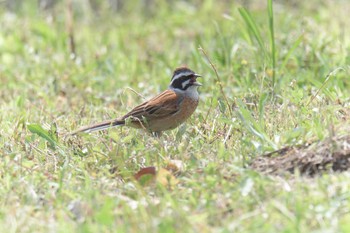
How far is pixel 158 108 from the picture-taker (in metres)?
7.36

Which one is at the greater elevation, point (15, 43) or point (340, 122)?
point (340, 122)

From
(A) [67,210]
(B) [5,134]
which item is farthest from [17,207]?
(B) [5,134]

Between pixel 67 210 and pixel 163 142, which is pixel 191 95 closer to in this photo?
pixel 163 142

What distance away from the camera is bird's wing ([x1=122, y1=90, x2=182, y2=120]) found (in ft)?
23.9

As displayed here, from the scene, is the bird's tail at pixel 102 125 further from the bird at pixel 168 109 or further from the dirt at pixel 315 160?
the dirt at pixel 315 160

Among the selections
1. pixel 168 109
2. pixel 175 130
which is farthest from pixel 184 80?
pixel 175 130

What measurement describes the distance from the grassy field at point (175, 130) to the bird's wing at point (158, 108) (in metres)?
0.18

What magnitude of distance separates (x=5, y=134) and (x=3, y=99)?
6.69ft

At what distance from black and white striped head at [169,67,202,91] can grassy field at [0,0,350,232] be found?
241mm

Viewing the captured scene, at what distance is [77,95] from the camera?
8969mm

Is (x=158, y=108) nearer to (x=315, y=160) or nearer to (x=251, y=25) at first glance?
(x=251, y=25)

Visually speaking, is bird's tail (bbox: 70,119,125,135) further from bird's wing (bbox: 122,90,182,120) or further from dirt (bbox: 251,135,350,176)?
dirt (bbox: 251,135,350,176)

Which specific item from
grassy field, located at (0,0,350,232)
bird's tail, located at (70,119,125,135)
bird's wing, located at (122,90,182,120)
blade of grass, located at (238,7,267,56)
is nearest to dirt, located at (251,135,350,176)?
grassy field, located at (0,0,350,232)

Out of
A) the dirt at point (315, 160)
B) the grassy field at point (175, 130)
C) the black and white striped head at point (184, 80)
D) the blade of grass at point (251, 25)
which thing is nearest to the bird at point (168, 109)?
the black and white striped head at point (184, 80)
